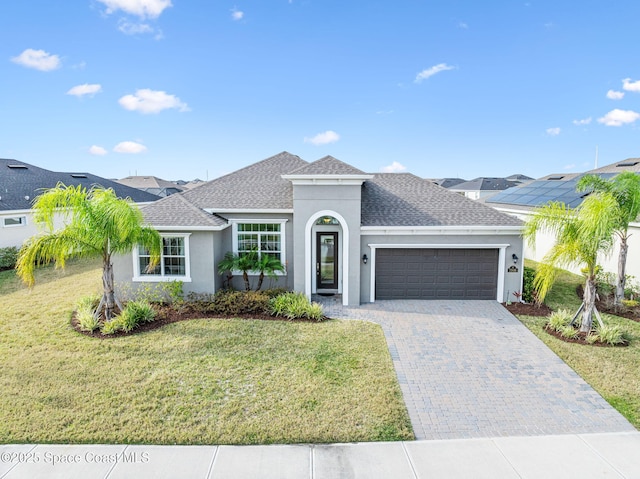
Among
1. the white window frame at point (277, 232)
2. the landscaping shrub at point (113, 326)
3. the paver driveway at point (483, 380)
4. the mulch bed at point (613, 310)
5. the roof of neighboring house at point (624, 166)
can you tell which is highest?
the roof of neighboring house at point (624, 166)

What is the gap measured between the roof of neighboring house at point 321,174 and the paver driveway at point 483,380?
352 centimetres

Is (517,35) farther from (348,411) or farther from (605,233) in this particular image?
(348,411)

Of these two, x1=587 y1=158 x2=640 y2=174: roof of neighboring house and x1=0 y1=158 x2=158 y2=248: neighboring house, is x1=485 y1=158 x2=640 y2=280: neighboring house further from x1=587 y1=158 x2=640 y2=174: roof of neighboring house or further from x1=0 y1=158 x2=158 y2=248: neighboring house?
x1=0 y1=158 x2=158 y2=248: neighboring house

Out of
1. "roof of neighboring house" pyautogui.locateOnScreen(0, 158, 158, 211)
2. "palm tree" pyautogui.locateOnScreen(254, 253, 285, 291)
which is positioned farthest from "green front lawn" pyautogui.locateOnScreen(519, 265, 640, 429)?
"roof of neighboring house" pyautogui.locateOnScreen(0, 158, 158, 211)

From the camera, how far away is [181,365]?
27.6 ft

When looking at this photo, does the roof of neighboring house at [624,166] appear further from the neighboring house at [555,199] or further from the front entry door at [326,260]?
the front entry door at [326,260]

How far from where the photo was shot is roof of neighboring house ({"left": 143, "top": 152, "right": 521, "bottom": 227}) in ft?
42.7

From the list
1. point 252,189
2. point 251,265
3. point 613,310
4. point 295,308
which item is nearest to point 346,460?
point 295,308

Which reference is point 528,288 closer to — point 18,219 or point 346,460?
point 346,460

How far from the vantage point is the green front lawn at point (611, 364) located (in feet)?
23.6

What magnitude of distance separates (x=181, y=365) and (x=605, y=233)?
36.1 feet

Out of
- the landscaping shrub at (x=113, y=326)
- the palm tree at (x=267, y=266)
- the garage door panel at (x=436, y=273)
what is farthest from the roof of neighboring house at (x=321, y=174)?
the landscaping shrub at (x=113, y=326)

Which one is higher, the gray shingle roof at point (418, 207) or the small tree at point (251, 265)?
the gray shingle roof at point (418, 207)

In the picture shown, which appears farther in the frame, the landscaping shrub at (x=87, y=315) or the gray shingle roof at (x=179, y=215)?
the gray shingle roof at (x=179, y=215)
